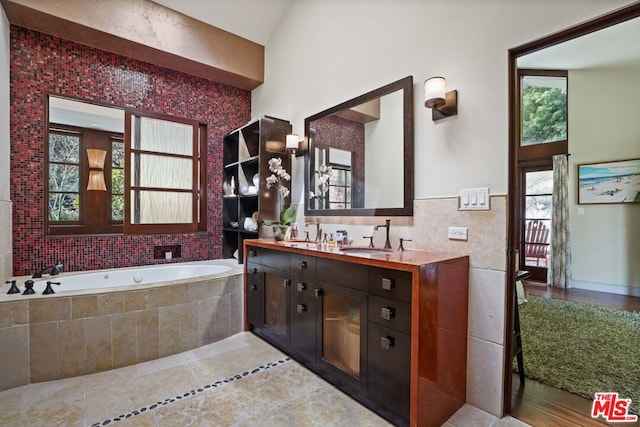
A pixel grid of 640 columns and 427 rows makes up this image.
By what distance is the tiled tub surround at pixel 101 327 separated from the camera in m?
2.02

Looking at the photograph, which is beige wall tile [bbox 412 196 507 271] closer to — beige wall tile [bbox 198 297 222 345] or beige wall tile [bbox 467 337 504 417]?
beige wall tile [bbox 467 337 504 417]

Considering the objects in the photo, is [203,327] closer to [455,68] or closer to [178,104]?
[178,104]

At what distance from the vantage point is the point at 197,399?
1854 mm

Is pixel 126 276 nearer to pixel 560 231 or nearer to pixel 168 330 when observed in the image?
pixel 168 330

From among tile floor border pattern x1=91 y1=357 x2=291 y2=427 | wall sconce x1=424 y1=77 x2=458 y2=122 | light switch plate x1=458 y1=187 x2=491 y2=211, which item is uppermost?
wall sconce x1=424 y1=77 x2=458 y2=122

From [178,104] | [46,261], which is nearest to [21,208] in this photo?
[46,261]

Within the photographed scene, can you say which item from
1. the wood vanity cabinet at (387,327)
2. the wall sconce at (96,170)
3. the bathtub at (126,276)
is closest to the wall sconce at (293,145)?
the wood vanity cabinet at (387,327)

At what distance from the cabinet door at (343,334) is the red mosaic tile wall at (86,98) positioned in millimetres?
2332

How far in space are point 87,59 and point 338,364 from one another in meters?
3.74

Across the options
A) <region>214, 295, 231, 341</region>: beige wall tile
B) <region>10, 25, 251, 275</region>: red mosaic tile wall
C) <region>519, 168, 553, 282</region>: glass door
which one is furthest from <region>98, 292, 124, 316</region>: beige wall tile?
<region>519, 168, 553, 282</region>: glass door

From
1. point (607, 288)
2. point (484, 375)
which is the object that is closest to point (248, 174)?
point (484, 375)

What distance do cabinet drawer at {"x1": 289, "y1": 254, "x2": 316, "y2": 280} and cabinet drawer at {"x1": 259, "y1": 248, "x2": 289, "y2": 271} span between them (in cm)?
7

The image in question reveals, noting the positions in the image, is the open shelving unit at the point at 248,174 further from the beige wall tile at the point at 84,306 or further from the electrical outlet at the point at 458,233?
the electrical outlet at the point at 458,233

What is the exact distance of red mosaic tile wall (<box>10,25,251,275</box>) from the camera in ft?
9.02
